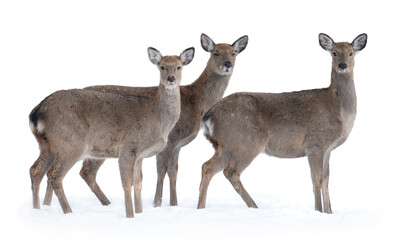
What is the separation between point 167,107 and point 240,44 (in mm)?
2535

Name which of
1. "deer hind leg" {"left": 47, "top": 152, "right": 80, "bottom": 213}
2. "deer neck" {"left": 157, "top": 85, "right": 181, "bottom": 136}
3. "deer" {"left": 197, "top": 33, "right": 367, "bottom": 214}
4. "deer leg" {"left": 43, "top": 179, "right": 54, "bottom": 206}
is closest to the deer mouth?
"deer" {"left": 197, "top": 33, "right": 367, "bottom": 214}

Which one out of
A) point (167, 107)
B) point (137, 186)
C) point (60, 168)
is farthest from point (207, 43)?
point (60, 168)

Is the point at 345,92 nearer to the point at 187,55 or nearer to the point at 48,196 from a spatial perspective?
the point at 187,55

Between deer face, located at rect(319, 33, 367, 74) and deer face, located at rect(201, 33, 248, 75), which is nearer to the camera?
deer face, located at rect(319, 33, 367, 74)

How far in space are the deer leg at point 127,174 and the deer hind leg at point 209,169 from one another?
1.47 meters

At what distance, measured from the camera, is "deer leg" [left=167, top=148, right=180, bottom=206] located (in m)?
16.6

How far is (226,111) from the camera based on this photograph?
1556 centimetres

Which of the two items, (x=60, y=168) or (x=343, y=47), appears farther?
(x=343, y=47)

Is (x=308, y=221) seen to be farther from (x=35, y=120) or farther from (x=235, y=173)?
(x=35, y=120)

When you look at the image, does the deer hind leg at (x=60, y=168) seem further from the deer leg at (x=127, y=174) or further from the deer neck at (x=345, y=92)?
the deer neck at (x=345, y=92)

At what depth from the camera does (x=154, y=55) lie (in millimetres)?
15234

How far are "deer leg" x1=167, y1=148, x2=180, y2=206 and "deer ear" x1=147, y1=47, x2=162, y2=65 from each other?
6.90 ft

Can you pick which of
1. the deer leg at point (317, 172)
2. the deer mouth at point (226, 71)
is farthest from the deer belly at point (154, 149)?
the deer leg at point (317, 172)

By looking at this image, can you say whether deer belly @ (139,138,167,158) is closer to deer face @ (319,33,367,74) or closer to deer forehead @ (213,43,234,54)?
deer forehead @ (213,43,234,54)
